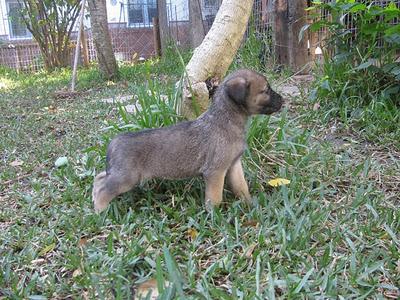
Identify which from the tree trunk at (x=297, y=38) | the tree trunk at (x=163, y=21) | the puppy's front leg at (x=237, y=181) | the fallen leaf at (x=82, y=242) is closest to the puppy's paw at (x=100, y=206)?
the fallen leaf at (x=82, y=242)

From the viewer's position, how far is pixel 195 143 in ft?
10.9

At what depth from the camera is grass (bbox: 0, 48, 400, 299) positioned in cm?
231

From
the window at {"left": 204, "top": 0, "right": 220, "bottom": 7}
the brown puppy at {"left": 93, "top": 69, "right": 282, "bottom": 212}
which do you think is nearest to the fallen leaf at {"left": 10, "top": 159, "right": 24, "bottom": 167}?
the brown puppy at {"left": 93, "top": 69, "right": 282, "bottom": 212}

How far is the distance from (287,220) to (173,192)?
3.27 ft

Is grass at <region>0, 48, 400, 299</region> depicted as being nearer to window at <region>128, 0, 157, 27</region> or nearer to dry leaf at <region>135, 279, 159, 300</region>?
dry leaf at <region>135, 279, 159, 300</region>

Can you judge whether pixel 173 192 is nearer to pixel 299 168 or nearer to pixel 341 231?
pixel 299 168

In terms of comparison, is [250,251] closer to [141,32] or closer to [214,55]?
[214,55]

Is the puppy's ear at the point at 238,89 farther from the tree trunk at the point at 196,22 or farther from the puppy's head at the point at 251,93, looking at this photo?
the tree trunk at the point at 196,22

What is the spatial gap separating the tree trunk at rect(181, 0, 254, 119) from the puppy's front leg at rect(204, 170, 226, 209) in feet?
3.38

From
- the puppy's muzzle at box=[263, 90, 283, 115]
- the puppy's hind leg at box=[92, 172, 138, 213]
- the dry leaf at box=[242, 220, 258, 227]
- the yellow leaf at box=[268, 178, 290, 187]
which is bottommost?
the dry leaf at box=[242, 220, 258, 227]

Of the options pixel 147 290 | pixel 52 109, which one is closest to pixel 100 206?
pixel 147 290

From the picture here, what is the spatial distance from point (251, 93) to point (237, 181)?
0.63 metres

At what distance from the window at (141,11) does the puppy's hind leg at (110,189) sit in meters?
15.9

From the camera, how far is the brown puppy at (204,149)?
322 cm
